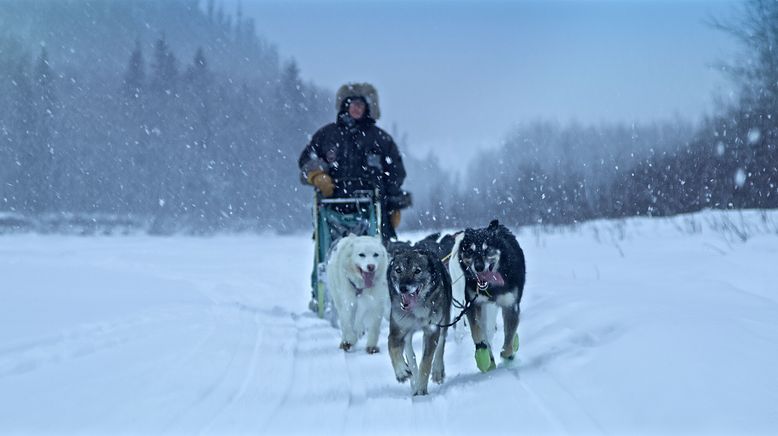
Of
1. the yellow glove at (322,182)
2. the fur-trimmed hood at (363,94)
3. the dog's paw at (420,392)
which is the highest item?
the fur-trimmed hood at (363,94)

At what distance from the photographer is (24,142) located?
38.8 meters

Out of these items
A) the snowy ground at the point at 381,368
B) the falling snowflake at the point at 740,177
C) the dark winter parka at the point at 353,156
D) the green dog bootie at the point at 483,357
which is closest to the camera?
the snowy ground at the point at 381,368

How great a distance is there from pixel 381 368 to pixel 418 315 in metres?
0.78

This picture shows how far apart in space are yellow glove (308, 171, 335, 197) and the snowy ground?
1348 millimetres

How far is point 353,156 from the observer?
21.6ft

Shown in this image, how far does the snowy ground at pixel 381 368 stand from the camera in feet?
8.66

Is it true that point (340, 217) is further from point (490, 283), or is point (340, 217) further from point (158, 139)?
point (158, 139)

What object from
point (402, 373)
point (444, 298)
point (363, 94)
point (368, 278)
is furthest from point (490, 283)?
point (363, 94)

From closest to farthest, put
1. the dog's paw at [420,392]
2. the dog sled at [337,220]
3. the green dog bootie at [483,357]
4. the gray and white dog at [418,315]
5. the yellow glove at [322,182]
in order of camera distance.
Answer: the dog's paw at [420,392] < the gray and white dog at [418,315] < the green dog bootie at [483,357] < the yellow glove at [322,182] < the dog sled at [337,220]

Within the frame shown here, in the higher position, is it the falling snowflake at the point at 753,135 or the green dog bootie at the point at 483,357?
the falling snowflake at the point at 753,135

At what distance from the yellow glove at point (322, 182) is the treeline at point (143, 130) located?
3034 cm

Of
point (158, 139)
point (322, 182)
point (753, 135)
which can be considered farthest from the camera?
point (158, 139)

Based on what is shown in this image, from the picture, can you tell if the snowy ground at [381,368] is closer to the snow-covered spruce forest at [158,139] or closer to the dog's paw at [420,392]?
the dog's paw at [420,392]

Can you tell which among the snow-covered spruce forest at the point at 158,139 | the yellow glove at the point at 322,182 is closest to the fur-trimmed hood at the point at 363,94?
the yellow glove at the point at 322,182
